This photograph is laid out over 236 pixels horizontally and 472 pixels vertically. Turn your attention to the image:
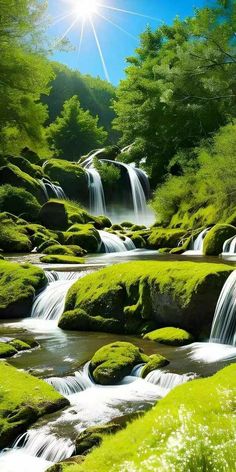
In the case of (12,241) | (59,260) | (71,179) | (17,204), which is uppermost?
(71,179)

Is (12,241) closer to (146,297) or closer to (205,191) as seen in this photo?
(205,191)

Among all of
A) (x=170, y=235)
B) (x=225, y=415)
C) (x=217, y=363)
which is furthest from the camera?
(x=170, y=235)

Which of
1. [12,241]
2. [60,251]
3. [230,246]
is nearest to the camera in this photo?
[230,246]

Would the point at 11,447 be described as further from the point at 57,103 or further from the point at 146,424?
the point at 57,103

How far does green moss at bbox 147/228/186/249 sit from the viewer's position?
2453 centimetres

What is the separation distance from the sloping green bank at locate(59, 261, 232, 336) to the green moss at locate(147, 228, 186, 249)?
12.5 meters

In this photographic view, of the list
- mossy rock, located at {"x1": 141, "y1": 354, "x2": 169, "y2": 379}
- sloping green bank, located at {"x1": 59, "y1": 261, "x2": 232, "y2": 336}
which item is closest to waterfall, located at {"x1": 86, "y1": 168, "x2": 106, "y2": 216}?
sloping green bank, located at {"x1": 59, "y1": 261, "x2": 232, "y2": 336}

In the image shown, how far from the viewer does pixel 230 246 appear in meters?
20.0

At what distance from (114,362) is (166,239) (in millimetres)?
17259

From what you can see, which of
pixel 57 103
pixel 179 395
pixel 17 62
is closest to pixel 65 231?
pixel 17 62

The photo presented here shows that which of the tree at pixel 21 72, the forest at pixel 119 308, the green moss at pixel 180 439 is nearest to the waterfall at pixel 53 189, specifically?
the forest at pixel 119 308

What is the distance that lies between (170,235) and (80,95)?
8325 centimetres

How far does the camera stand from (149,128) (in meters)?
36.7

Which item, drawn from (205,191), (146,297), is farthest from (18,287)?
(205,191)
